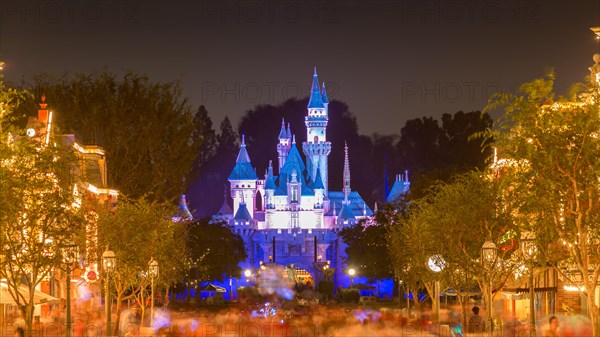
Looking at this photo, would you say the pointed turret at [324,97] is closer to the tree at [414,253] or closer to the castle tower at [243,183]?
the castle tower at [243,183]

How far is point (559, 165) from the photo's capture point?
23.8 meters

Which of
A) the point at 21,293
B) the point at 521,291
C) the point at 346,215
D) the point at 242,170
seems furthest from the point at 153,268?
the point at 242,170

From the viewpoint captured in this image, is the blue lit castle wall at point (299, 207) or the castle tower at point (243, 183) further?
the castle tower at point (243, 183)

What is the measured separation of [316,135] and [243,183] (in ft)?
59.1

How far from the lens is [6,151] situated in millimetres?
26156

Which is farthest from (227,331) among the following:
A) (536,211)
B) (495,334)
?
(536,211)

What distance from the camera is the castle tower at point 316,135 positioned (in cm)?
18112

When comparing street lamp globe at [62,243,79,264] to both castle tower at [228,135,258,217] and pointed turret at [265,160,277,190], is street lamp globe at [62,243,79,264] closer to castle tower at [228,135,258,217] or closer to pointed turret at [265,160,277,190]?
castle tower at [228,135,258,217]

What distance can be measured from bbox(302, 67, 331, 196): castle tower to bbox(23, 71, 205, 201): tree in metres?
111

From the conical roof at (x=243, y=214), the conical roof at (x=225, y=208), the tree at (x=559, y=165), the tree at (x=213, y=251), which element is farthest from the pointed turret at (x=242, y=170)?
the tree at (x=559, y=165)

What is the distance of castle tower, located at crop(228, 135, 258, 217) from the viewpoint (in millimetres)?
172500

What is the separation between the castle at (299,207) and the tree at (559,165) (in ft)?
402

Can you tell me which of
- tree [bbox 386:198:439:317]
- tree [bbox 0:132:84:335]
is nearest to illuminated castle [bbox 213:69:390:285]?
tree [bbox 386:198:439:317]

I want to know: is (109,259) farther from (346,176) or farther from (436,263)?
(346,176)
